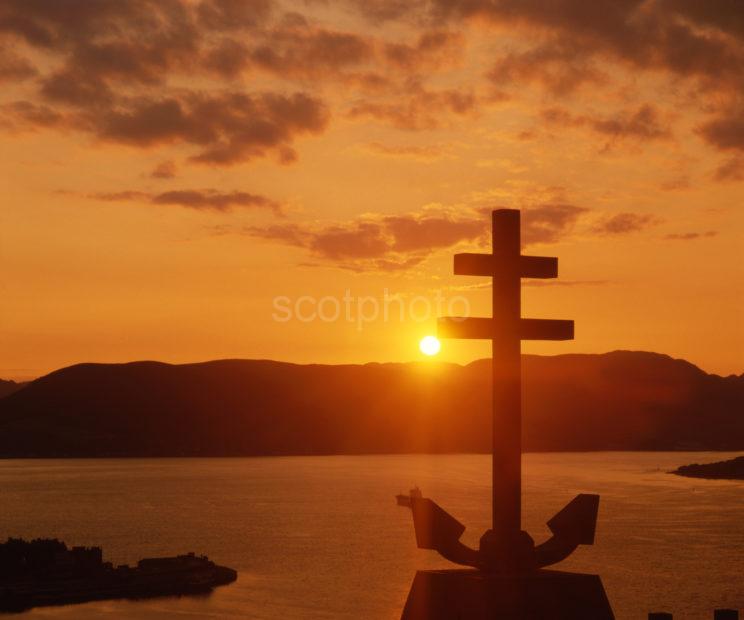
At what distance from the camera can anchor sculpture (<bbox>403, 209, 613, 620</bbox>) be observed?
504 inches

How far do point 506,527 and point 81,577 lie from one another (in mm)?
69279

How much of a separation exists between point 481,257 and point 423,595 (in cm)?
432

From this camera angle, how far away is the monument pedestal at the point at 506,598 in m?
12.7

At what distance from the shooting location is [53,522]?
132 meters

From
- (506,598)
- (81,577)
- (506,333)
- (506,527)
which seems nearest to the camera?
(506,598)

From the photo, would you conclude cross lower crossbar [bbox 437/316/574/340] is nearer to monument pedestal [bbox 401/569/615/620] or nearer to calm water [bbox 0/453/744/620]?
monument pedestal [bbox 401/569/615/620]

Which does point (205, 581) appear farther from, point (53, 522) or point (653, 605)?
point (53, 522)

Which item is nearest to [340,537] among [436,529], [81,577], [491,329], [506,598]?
[81,577]

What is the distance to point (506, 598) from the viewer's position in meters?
12.7

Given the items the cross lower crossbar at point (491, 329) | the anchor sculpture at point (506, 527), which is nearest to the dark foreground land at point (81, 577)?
the anchor sculpture at point (506, 527)

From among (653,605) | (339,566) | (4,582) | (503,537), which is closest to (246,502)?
(339,566)

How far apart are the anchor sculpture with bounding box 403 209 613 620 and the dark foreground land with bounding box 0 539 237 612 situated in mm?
63103

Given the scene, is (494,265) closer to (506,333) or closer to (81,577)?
(506,333)

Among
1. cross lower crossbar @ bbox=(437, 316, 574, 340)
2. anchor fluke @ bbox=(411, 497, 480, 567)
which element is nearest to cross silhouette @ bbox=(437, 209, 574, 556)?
cross lower crossbar @ bbox=(437, 316, 574, 340)
